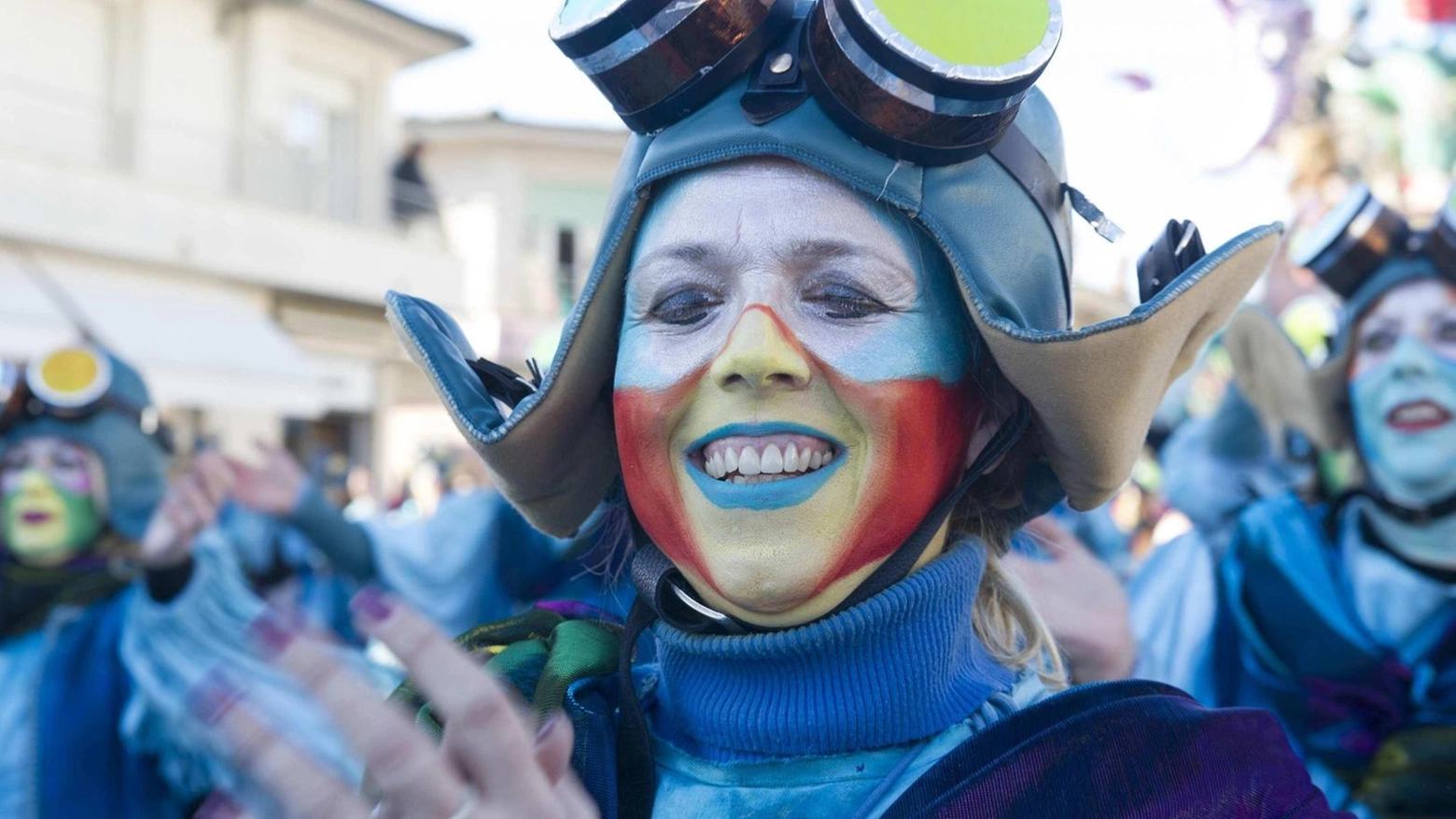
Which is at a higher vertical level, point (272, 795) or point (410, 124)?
point (410, 124)

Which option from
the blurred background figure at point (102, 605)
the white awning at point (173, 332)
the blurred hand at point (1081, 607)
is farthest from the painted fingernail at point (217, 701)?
the white awning at point (173, 332)

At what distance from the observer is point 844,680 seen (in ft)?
4.90

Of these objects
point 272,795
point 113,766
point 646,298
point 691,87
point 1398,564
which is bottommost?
point 113,766

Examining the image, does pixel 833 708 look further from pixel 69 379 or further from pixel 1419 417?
pixel 69 379

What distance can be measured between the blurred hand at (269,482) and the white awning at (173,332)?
665 centimetres

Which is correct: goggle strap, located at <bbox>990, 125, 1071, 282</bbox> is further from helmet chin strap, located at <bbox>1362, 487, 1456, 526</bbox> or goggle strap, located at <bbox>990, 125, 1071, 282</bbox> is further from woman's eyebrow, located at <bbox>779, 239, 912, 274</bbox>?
helmet chin strap, located at <bbox>1362, 487, 1456, 526</bbox>

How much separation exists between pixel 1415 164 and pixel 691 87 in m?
11.6

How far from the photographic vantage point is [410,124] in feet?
72.6

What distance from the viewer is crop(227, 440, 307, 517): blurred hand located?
4.50 meters

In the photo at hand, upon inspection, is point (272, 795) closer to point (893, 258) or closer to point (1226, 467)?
point (893, 258)

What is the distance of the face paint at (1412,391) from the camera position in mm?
3377

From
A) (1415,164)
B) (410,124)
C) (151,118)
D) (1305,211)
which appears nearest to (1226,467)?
Answer: (1305,211)

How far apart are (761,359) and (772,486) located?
0.14 metres

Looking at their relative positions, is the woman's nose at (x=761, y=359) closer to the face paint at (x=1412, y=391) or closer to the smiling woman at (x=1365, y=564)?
the smiling woman at (x=1365, y=564)
